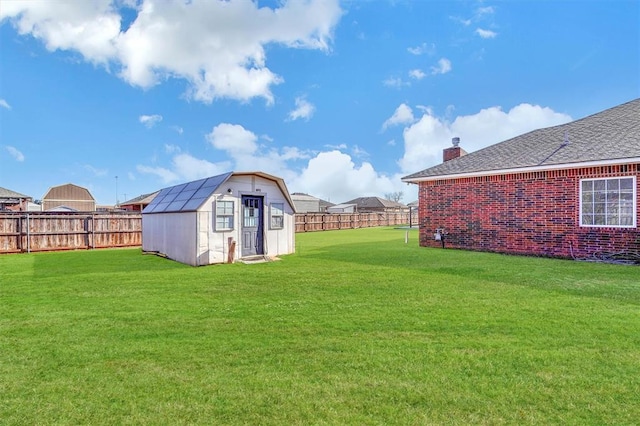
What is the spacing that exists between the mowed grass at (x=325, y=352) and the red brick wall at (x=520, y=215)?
379 cm

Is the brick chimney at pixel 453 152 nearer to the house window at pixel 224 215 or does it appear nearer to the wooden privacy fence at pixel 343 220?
the house window at pixel 224 215

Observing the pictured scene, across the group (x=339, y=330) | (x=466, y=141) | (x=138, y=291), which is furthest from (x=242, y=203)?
(x=466, y=141)

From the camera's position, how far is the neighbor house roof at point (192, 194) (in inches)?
456

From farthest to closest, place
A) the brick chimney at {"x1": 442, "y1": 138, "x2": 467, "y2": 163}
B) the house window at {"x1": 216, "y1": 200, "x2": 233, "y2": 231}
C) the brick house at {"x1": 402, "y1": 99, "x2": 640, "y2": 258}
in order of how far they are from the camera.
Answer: the brick chimney at {"x1": 442, "y1": 138, "x2": 467, "y2": 163} < the house window at {"x1": 216, "y1": 200, "x2": 233, "y2": 231} < the brick house at {"x1": 402, "y1": 99, "x2": 640, "y2": 258}

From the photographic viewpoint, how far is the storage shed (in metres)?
11.2

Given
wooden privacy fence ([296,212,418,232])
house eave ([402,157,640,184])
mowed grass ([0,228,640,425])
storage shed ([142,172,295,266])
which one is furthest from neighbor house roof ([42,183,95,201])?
house eave ([402,157,640,184])

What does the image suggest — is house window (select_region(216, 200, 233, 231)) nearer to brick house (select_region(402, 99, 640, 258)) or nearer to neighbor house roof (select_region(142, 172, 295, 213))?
neighbor house roof (select_region(142, 172, 295, 213))

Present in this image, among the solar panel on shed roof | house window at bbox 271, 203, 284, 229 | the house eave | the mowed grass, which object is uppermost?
the house eave

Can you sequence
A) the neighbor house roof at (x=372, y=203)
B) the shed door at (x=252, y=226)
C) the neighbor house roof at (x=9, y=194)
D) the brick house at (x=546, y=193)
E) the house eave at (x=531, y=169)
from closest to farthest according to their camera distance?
the house eave at (x=531, y=169) < the brick house at (x=546, y=193) < the shed door at (x=252, y=226) < the neighbor house roof at (x=9, y=194) < the neighbor house roof at (x=372, y=203)

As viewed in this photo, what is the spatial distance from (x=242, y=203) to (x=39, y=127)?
16572 mm

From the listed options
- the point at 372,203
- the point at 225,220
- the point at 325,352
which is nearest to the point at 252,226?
the point at 225,220

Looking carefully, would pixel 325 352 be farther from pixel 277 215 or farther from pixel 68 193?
pixel 68 193

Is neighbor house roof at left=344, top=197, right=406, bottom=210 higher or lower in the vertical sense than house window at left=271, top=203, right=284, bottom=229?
higher

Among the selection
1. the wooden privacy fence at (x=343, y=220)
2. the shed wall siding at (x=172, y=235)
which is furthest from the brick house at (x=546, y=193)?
the wooden privacy fence at (x=343, y=220)
